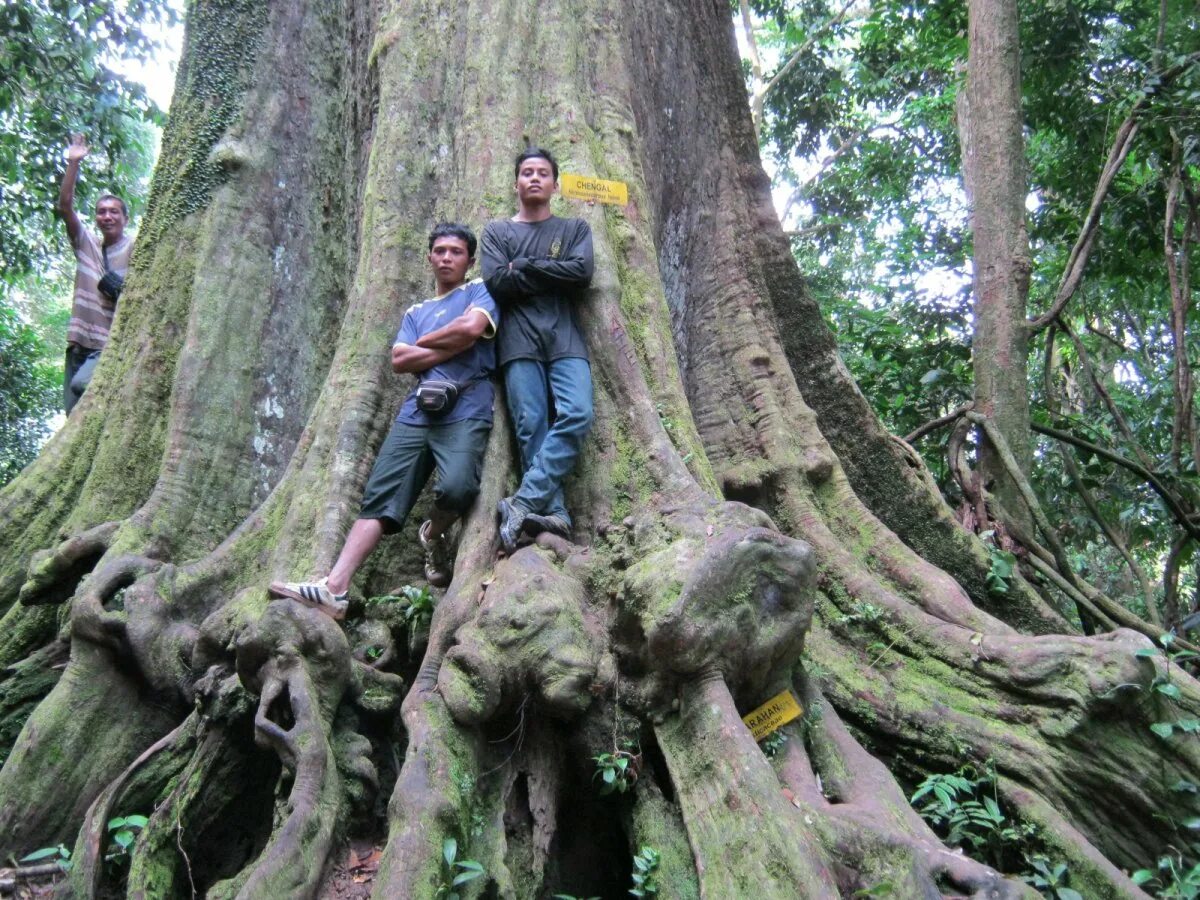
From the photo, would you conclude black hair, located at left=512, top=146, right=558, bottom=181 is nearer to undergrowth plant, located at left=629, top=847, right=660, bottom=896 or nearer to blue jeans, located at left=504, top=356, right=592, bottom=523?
blue jeans, located at left=504, top=356, right=592, bottom=523

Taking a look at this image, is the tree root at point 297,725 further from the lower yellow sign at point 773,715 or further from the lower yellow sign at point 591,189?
the lower yellow sign at point 591,189

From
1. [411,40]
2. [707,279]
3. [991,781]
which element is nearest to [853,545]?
[991,781]

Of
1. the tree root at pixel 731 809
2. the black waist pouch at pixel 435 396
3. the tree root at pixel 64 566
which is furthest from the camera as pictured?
the tree root at pixel 64 566

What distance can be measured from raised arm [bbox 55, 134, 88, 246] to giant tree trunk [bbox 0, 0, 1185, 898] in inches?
19.1

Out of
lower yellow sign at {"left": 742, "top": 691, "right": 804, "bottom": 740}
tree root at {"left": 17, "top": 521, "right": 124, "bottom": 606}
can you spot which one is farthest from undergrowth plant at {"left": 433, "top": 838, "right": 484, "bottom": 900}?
tree root at {"left": 17, "top": 521, "right": 124, "bottom": 606}

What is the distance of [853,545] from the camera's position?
4.50 metres

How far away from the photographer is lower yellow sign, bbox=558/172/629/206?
4344 mm

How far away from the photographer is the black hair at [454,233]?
13.3ft

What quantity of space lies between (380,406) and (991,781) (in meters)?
2.71

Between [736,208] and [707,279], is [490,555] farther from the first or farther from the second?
[736,208]

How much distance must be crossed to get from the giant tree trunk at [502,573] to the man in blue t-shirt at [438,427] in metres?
0.12

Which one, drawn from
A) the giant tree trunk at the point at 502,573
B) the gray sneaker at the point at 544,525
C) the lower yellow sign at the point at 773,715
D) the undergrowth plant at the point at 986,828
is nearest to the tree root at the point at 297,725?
the giant tree trunk at the point at 502,573

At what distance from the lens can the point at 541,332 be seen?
395 centimetres

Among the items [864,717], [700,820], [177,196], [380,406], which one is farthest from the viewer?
[177,196]
